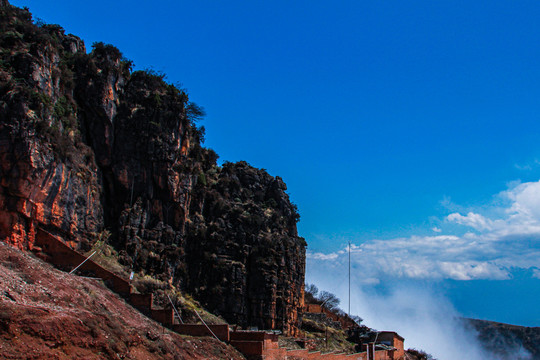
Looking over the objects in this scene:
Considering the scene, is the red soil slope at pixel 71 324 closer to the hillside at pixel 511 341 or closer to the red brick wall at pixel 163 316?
the red brick wall at pixel 163 316

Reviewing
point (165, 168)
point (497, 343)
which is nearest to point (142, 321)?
point (165, 168)

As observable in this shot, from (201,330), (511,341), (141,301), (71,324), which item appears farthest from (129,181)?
(511,341)

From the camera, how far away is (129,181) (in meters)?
38.1

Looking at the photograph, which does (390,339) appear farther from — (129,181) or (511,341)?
(511,341)

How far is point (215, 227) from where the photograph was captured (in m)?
42.0

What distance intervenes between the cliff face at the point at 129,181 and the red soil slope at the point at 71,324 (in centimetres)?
543

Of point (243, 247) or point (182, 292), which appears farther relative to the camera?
point (243, 247)

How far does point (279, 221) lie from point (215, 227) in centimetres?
772

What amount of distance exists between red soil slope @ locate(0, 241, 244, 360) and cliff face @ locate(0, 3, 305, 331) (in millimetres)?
5433

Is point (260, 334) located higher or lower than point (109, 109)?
lower

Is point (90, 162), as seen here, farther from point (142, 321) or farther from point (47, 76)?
point (142, 321)

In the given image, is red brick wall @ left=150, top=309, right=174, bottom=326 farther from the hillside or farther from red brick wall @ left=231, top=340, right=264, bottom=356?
A: the hillside

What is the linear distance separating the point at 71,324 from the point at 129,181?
21.7m

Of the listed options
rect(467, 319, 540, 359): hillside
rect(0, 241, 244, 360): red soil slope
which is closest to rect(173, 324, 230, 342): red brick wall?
rect(0, 241, 244, 360): red soil slope
